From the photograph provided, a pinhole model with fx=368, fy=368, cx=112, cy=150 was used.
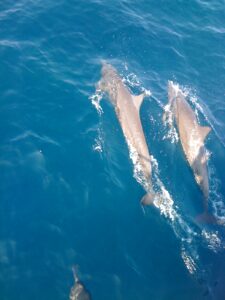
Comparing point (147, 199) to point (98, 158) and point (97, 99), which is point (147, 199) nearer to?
point (98, 158)

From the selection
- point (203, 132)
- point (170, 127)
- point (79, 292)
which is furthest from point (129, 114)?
point (79, 292)

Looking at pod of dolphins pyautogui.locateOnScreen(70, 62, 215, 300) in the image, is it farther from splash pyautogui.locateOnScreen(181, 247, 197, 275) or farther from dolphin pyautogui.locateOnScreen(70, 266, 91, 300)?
dolphin pyautogui.locateOnScreen(70, 266, 91, 300)

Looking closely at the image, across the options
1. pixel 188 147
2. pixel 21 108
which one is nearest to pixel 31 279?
pixel 21 108

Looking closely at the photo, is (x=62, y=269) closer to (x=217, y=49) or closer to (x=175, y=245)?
(x=175, y=245)

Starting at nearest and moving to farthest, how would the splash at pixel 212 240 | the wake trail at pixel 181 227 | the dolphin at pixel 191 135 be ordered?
the wake trail at pixel 181 227 < the splash at pixel 212 240 < the dolphin at pixel 191 135

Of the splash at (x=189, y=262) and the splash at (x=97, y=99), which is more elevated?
the splash at (x=97, y=99)

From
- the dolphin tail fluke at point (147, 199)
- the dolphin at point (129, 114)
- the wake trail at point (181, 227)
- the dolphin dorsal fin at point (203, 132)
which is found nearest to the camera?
the wake trail at point (181, 227)

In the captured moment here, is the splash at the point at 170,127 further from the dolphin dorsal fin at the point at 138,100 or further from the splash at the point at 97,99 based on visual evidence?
the splash at the point at 97,99

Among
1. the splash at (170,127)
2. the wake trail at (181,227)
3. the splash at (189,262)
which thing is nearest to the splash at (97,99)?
the wake trail at (181,227)
